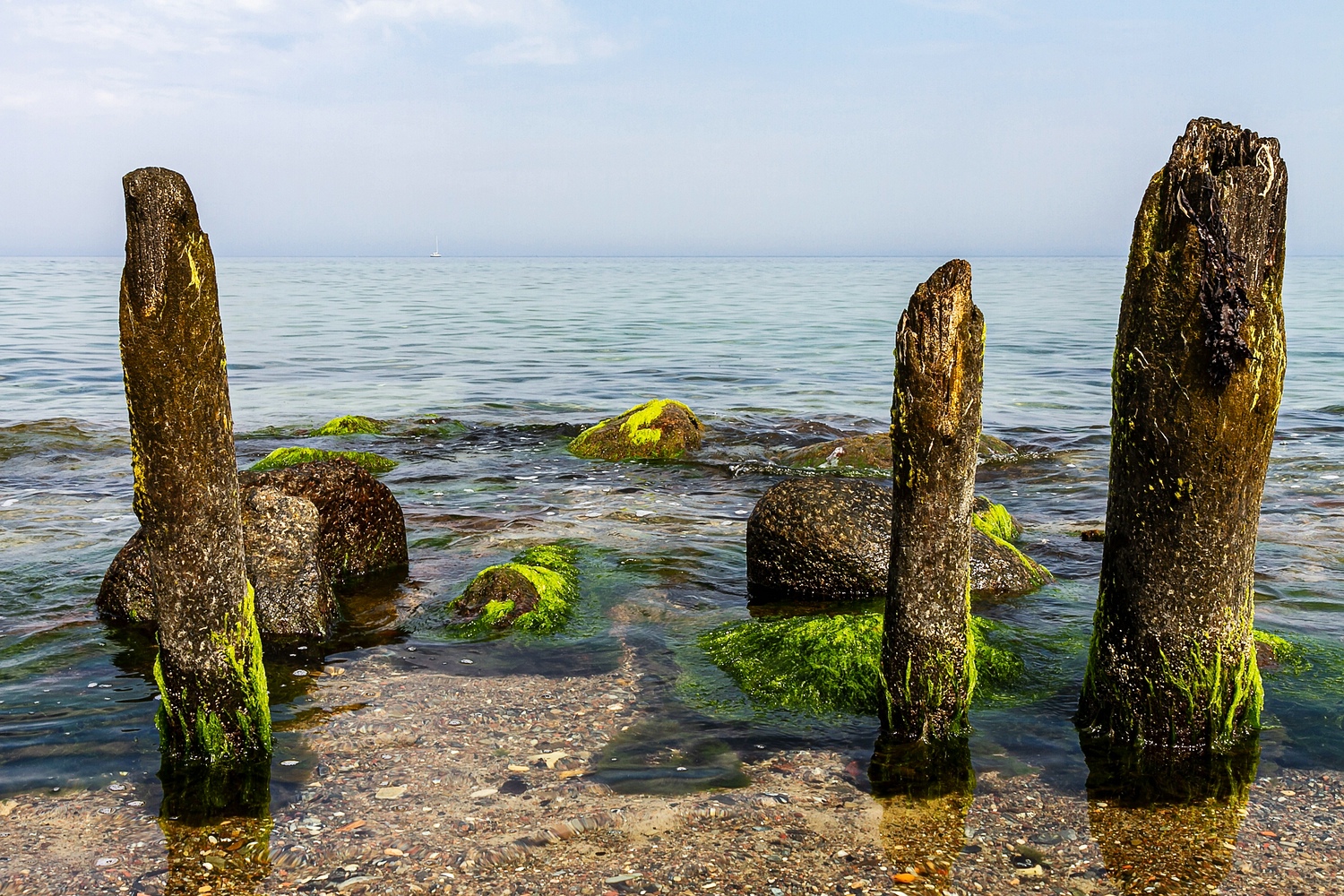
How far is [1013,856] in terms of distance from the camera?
20.4 ft

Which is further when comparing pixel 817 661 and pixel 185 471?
pixel 817 661

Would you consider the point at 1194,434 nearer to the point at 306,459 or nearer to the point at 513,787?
the point at 513,787

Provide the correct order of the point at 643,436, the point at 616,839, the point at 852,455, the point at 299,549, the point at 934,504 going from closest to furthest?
the point at 616,839
the point at 934,504
the point at 299,549
the point at 852,455
the point at 643,436

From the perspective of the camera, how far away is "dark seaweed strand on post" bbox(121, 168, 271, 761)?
20.6ft

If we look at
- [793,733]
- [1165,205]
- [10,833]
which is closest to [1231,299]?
[1165,205]

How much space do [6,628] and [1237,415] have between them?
10.4 metres

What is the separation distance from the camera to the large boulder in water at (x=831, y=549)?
11.0m

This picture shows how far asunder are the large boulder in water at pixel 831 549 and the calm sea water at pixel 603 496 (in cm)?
45

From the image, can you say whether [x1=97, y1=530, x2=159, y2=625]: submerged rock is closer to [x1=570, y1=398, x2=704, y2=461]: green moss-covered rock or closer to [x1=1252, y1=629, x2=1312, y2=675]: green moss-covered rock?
[x1=1252, y1=629, x2=1312, y2=675]: green moss-covered rock

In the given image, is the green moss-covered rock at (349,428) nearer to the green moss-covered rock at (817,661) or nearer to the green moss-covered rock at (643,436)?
the green moss-covered rock at (643,436)

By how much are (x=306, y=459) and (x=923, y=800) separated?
35.1ft

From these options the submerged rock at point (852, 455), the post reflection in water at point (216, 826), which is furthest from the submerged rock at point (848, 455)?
the post reflection in water at point (216, 826)

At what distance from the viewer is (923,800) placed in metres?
6.79

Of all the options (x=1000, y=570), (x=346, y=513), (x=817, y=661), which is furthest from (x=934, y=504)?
(x=346, y=513)
